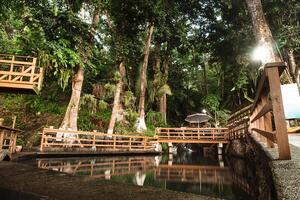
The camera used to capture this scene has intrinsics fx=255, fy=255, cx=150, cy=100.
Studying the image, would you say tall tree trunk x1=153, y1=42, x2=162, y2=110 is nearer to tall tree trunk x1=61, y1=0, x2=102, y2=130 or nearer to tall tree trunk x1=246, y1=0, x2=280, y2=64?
tall tree trunk x1=61, y1=0, x2=102, y2=130

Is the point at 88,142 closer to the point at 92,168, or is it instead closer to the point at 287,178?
the point at 92,168

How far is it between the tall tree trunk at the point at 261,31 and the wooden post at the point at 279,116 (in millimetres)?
5164

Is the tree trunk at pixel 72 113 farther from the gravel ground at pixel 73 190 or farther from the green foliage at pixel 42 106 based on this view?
the gravel ground at pixel 73 190

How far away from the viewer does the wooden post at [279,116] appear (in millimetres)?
2951

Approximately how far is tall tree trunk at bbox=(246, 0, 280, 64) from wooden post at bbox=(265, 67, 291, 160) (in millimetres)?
5164

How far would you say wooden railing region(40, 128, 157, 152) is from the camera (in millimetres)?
12125

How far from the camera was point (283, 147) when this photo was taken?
302 cm

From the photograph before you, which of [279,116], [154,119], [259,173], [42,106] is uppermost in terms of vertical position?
[42,106]

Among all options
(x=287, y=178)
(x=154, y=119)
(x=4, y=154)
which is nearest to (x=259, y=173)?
(x=287, y=178)

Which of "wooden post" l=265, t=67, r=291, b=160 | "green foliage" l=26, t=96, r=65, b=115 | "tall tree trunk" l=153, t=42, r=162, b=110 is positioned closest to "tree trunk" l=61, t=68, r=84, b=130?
"green foliage" l=26, t=96, r=65, b=115

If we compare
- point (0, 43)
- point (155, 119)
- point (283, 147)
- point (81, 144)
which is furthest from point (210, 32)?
point (283, 147)

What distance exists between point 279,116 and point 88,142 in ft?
42.2

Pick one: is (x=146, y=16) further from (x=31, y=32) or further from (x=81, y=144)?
(x=81, y=144)

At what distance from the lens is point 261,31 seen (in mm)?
8391
